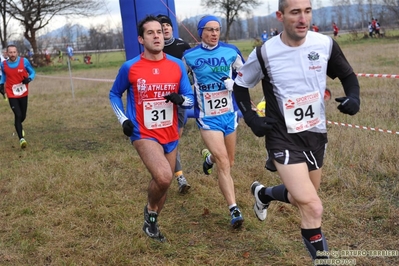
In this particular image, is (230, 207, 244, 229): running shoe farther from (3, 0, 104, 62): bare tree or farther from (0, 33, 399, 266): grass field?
(3, 0, 104, 62): bare tree

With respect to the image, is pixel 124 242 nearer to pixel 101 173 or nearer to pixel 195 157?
pixel 101 173

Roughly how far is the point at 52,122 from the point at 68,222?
7894 millimetres

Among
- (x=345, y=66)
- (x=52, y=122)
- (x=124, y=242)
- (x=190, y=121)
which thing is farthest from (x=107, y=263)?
(x=52, y=122)

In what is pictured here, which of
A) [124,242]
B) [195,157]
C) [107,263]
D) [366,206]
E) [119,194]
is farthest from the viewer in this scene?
[195,157]

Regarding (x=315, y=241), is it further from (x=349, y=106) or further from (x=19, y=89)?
(x=19, y=89)

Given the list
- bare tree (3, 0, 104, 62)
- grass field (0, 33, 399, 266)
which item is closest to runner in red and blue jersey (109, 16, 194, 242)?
grass field (0, 33, 399, 266)

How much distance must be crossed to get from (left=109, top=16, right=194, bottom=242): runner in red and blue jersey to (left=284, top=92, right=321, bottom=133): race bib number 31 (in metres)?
1.15

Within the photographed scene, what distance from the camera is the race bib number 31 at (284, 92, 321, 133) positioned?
10.9 ft

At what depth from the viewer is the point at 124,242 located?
437cm

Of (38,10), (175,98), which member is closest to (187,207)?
(175,98)

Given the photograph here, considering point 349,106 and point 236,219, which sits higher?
point 349,106

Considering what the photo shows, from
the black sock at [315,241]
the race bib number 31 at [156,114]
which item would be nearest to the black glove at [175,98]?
the race bib number 31 at [156,114]

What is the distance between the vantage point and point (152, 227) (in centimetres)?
441

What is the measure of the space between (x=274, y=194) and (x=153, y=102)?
4.46 ft
